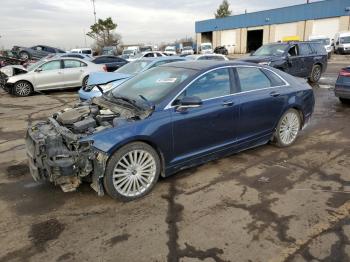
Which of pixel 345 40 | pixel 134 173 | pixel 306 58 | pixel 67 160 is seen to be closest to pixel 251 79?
pixel 134 173

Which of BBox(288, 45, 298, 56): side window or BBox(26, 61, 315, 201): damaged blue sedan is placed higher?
BBox(288, 45, 298, 56): side window

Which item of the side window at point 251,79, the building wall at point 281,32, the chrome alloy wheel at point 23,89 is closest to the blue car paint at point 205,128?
the side window at point 251,79

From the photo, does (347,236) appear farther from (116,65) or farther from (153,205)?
(116,65)

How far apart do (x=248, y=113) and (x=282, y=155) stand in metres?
1.05

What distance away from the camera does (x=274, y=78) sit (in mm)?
5371

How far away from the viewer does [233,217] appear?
3.48 meters

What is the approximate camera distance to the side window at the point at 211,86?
431 centimetres

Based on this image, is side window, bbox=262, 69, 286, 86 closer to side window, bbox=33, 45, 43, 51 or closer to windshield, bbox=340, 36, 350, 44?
side window, bbox=33, 45, 43, 51

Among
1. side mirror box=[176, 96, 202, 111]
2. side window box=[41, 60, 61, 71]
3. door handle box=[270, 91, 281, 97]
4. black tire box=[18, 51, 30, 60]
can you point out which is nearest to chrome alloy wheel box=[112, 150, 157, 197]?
side mirror box=[176, 96, 202, 111]

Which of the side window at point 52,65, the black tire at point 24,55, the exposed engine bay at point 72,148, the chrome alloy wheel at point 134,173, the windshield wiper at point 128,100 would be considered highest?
the black tire at point 24,55

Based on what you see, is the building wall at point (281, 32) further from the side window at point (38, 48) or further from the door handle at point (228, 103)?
the door handle at point (228, 103)

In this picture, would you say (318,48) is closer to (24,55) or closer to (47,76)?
(47,76)

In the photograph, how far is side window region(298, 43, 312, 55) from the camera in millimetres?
12867

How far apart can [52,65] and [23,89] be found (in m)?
1.46
